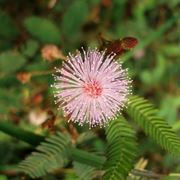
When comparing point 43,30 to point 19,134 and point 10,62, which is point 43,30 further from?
point 19,134

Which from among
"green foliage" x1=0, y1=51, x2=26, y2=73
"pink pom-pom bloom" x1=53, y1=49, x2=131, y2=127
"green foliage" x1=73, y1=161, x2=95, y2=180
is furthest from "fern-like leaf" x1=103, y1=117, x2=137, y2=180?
"green foliage" x1=0, y1=51, x2=26, y2=73

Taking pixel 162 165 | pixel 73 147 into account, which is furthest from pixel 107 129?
pixel 162 165

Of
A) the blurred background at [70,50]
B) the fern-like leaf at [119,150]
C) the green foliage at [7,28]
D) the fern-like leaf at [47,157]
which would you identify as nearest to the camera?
the fern-like leaf at [119,150]

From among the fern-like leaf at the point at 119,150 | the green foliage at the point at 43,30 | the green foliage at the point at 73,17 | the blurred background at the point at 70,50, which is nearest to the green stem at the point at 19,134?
the blurred background at the point at 70,50

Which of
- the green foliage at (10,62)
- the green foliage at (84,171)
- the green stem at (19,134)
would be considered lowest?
the green foliage at (84,171)

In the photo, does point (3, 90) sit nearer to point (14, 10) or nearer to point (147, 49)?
point (14, 10)

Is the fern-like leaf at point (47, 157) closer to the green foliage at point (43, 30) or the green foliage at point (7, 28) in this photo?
the green foliage at point (43, 30)

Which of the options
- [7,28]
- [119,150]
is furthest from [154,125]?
[7,28]
